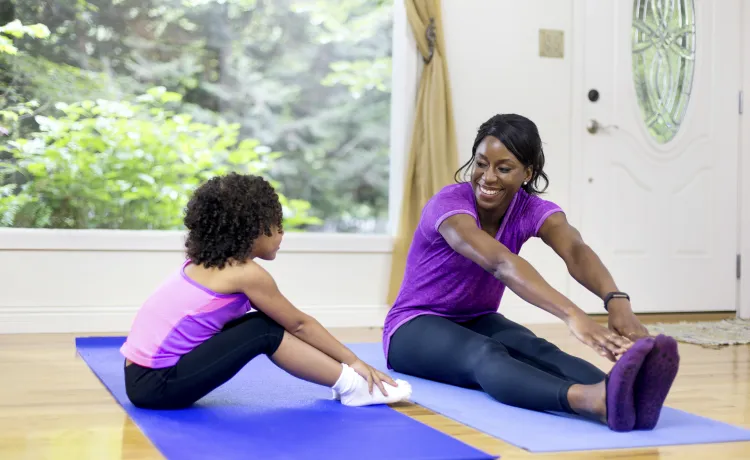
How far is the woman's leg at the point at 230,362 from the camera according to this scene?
217cm

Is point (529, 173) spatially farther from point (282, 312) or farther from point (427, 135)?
point (427, 135)

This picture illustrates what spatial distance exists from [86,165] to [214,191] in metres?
2.21

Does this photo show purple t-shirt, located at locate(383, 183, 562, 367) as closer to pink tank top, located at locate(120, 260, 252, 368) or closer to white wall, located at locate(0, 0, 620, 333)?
pink tank top, located at locate(120, 260, 252, 368)

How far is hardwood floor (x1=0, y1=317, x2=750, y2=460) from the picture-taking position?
6.23 ft

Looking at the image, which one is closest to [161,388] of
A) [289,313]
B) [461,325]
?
[289,313]

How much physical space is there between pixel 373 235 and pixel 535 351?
2144 mm

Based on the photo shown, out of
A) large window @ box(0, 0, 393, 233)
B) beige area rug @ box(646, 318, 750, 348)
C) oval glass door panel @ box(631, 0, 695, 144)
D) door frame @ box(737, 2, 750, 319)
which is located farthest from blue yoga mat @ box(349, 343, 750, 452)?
door frame @ box(737, 2, 750, 319)

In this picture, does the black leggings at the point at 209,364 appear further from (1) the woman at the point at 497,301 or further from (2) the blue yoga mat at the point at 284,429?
(1) the woman at the point at 497,301

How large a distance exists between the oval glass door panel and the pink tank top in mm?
3402

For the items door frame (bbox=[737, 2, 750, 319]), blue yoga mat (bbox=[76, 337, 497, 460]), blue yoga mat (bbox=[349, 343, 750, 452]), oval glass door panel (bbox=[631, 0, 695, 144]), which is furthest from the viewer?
door frame (bbox=[737, 2, 750, 319])

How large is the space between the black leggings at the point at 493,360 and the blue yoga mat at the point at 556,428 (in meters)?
0.04

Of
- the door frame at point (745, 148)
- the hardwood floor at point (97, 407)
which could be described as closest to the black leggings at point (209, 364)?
the hardwood floor at point (97, 407)

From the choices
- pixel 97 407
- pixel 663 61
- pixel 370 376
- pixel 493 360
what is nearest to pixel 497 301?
pixel 493 360

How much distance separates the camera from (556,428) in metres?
2.10
